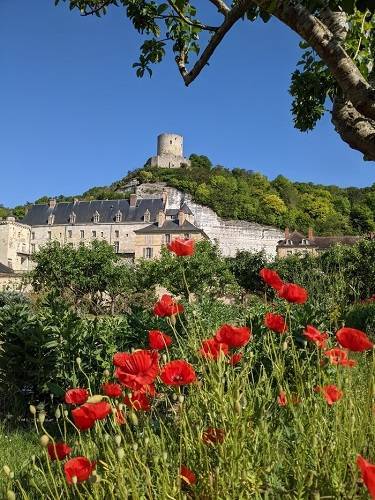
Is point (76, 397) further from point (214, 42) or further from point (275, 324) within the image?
point (214, 42)

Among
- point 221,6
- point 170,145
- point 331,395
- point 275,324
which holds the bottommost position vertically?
point 331,395

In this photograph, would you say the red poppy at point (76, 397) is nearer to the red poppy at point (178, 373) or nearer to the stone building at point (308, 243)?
the red poppy at point (178, 373)

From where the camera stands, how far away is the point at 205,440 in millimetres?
1762

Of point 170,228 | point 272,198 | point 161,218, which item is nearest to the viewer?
point 170,228

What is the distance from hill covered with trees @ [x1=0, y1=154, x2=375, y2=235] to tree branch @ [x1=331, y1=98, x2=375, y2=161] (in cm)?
7612

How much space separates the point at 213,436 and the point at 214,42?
2.95 m

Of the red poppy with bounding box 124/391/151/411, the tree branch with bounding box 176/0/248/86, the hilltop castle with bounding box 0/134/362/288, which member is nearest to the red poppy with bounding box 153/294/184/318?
the red poppy with bounding box 124/391/151/411

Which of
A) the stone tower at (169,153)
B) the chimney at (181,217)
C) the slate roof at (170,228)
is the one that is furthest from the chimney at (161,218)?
the stone tower at (169,153)

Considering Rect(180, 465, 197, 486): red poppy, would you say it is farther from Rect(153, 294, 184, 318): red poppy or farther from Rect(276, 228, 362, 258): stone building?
Rect(276, 228, 362, 258): stone building

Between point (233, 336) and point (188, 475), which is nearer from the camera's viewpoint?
point (188, 475)

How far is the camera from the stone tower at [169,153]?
9619 cm

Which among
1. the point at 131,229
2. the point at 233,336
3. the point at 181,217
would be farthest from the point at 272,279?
the point at 131,229

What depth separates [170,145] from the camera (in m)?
98.9

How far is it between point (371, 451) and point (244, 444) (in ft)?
1.57
